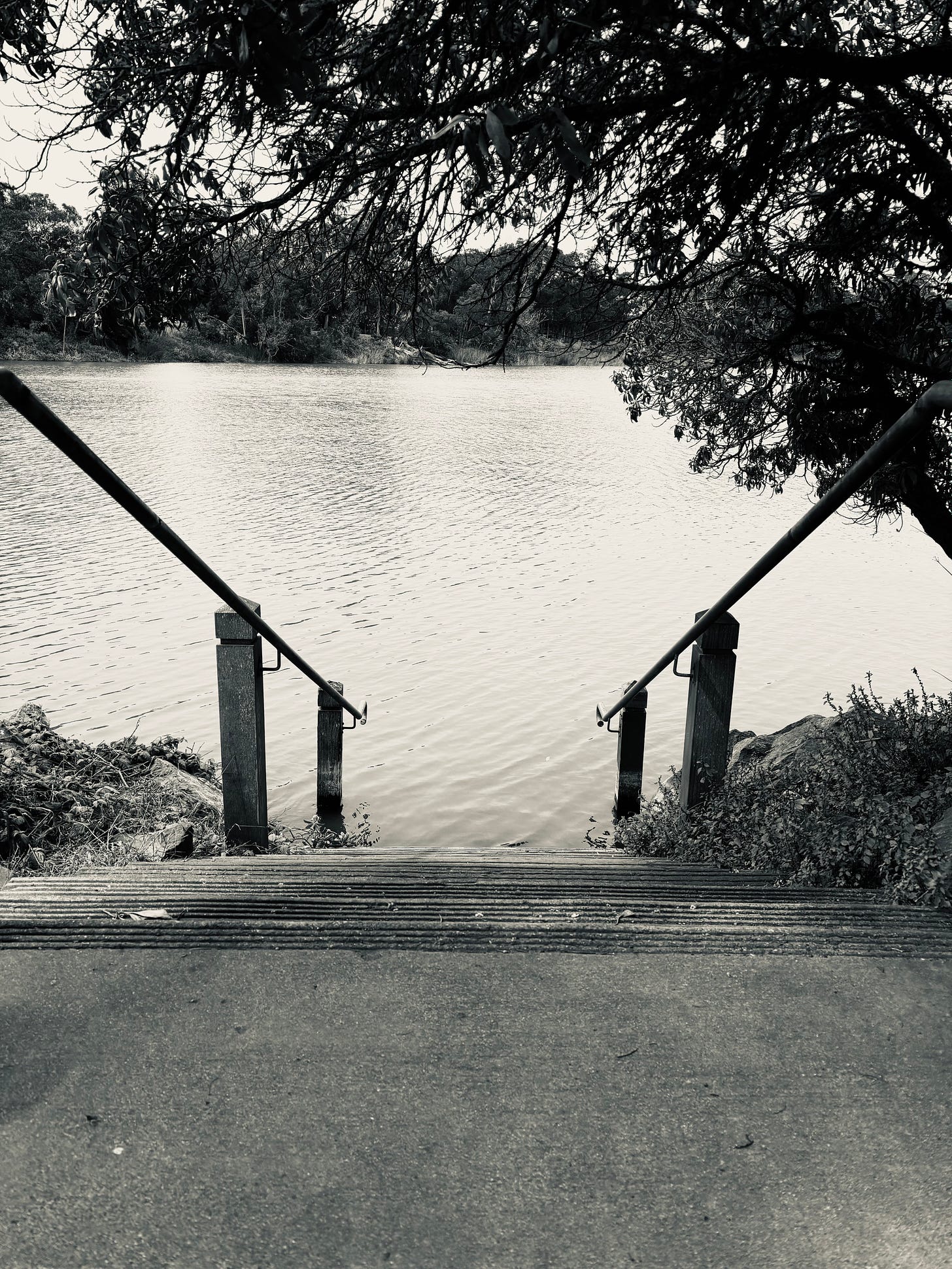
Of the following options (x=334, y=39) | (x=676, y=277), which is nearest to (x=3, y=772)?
(x=334, y=39)

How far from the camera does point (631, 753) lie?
6879 millimetres

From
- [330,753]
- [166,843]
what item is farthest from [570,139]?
[330,753]

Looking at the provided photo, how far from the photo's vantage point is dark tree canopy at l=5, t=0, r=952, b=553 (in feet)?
14.1

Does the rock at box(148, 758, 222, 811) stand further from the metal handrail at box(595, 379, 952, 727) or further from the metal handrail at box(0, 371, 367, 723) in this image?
the metal handrail at box(595, 379, 952, 727)

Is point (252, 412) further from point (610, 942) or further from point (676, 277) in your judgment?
point (610, 942)

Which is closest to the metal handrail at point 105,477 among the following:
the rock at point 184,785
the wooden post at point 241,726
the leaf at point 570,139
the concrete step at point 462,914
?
the wooden post at point 241,726

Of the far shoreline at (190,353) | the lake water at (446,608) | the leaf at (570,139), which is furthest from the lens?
the far shoreline at (190,353)

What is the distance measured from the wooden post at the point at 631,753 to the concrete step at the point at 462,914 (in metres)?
3.07

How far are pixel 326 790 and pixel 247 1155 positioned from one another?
5549mm

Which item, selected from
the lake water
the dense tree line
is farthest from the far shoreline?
the dense tree line

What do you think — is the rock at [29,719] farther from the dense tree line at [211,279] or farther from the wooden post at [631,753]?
the wooden post at [631,753]

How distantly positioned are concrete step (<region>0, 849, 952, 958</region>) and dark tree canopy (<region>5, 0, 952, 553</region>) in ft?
7.17

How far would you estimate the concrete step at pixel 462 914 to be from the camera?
2457 mm

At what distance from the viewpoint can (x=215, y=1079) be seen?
1.93 m
